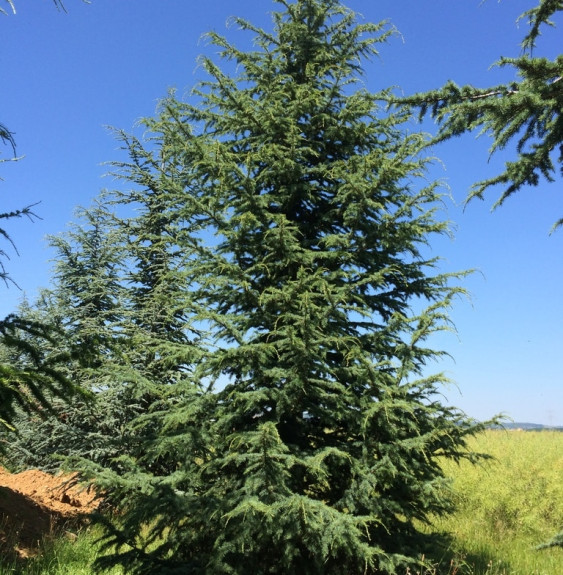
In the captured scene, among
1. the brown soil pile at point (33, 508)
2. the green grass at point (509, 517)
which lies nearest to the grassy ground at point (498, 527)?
the green grass at point (509, 517)

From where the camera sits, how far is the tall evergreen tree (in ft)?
16.2

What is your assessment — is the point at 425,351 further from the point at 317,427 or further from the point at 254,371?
the point at 254,371

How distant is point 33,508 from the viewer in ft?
28.6

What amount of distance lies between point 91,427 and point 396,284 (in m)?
7.20

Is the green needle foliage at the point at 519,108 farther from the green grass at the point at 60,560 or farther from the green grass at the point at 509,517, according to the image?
the green grass at the point at 60,560

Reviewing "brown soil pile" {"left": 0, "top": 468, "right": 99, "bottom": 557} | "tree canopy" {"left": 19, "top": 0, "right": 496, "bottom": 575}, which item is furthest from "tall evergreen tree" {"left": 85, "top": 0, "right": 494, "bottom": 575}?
"brown soil pile" {"left": 0, "top": 468, "right": 99, "bottom": 557}

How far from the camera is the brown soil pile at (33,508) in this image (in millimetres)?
7254

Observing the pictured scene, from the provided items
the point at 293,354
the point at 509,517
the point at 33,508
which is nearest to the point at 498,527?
the point at 509,517

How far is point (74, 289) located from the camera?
11.2 m

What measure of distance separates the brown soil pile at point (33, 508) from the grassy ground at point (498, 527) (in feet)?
1.68

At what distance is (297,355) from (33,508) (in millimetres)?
6939

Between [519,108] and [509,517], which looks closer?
[519,108]

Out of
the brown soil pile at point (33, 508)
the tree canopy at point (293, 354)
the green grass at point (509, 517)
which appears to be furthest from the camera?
the brown soil pile at point (33, 508)

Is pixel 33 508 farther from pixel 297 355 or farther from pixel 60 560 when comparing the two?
pixel 297 355
